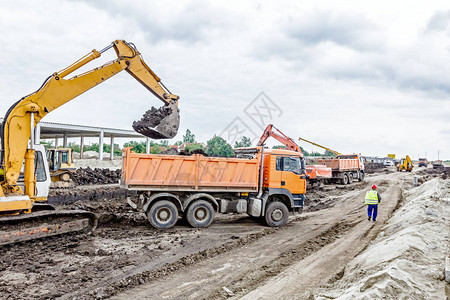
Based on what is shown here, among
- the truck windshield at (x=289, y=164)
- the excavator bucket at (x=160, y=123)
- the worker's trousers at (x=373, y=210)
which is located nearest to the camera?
the excavator bucket at (x=160, y=123)

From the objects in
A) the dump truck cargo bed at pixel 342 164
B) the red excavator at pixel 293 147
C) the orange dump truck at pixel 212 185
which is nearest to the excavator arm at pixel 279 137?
the red excavator at pixel 293 147

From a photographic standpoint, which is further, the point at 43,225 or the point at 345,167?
the point at 345,167

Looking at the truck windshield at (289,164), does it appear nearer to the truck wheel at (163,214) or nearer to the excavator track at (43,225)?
the truck wheel at (163,214)

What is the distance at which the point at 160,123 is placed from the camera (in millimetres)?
10680

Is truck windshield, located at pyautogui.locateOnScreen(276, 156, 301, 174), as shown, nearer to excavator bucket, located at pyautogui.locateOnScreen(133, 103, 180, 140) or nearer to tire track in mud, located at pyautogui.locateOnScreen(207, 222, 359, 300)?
tire track in mud, located at pyautogui.locateOnScreen(207, 222, 359, 300)

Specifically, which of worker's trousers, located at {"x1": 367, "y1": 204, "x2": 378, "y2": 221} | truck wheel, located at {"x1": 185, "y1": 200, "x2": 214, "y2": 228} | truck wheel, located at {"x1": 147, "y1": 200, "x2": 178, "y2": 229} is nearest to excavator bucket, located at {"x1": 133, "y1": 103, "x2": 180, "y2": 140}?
truck wheel, located at {"x1": 147, "y1": 200, "x2": 178, "y2": 229}

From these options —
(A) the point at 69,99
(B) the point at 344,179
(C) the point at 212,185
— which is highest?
(A) the point at 69,99

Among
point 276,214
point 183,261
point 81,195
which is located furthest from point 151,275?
point 81,195

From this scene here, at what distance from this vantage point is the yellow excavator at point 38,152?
8031mm

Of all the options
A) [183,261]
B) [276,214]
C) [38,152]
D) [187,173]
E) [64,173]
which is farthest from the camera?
[64,173]

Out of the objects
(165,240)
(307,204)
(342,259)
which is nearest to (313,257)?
(342,259)

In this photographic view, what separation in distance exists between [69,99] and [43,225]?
11.0 feet

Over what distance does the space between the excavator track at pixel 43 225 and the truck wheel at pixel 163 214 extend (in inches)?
66.5

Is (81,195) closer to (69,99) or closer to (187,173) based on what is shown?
(187,173)
